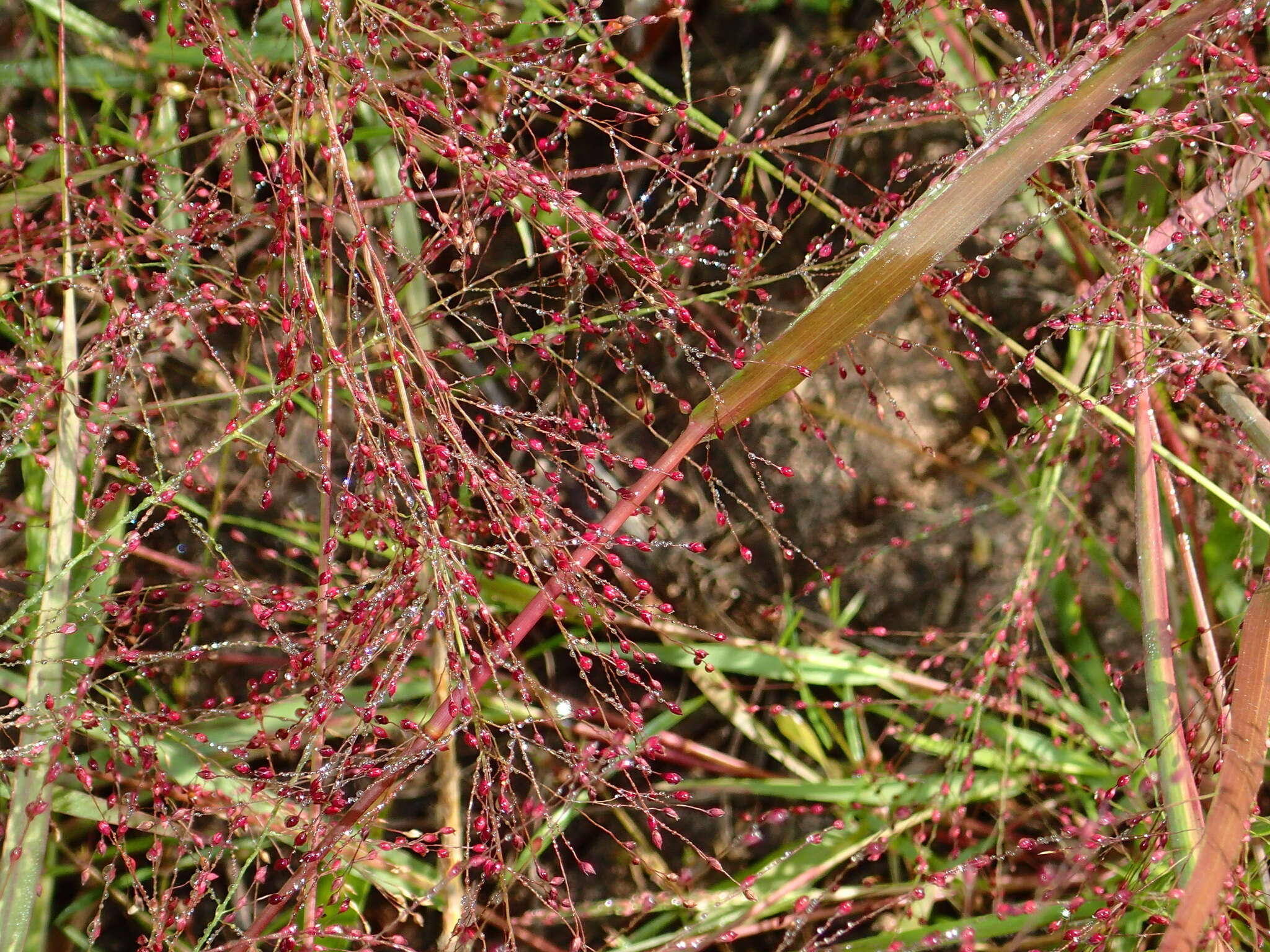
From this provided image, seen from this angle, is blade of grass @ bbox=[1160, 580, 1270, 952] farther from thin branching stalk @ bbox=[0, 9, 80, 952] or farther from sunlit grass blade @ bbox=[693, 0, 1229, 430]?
thin branching stalk @ bbox=[0, 9, 80, 952]

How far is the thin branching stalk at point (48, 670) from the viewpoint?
1.54 meters

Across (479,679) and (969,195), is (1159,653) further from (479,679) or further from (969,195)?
(479,679)

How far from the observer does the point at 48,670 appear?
5.51 feet

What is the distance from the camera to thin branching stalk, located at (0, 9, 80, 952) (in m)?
1.54

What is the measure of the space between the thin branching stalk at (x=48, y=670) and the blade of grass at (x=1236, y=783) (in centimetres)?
155

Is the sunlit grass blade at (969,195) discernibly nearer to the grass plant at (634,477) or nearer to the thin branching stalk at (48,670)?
the grass plant at (634,477)

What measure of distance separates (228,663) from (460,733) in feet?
1.66

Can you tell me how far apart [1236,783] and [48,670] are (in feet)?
5.99

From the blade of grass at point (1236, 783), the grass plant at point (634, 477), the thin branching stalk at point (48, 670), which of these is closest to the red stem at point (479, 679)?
the grass plant at point (634, 477)

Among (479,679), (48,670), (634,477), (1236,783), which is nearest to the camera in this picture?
Result: (1236,783)

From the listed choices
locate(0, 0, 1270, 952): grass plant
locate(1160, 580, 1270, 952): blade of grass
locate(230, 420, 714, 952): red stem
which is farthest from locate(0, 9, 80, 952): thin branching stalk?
locate(1160, 580, 1270, 952): blade of grass

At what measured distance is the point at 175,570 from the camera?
2.01m

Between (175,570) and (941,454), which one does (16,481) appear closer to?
(175,570)

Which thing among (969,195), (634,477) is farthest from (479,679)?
(969,195)
